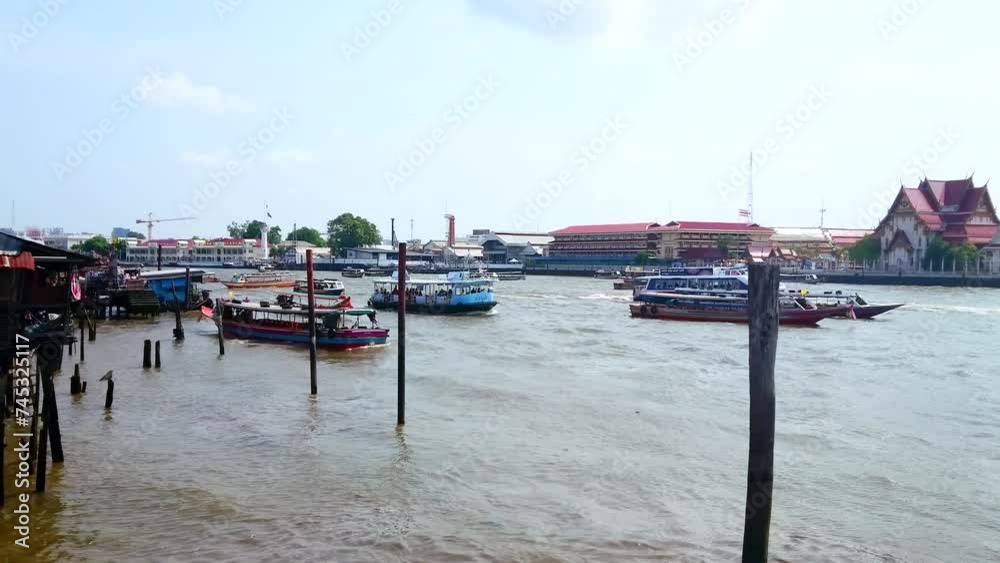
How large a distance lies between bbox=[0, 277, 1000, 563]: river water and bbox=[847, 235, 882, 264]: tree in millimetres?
54399

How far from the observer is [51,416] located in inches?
381

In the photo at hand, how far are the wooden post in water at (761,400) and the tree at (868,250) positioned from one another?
74.1 m

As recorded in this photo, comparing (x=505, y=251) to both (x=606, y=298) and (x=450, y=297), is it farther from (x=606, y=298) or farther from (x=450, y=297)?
(x=450, y=297)

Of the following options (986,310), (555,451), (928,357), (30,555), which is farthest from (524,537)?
(986,310)

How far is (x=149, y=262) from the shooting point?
4252 inches

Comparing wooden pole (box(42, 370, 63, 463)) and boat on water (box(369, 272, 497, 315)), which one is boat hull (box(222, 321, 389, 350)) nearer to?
boat on water (box(369, 272, 497, 315))

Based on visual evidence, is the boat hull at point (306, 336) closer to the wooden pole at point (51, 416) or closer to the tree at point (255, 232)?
the wooden pole at point (51, 416)

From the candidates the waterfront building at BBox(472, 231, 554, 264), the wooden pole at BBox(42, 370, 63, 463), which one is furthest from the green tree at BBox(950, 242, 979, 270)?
the wooden pole at BBox(42, 370, 63, 463)

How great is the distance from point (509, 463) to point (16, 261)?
6.76 metres

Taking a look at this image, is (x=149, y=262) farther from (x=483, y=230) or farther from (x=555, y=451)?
(x=555, y=451)

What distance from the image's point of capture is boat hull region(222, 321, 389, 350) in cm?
2327

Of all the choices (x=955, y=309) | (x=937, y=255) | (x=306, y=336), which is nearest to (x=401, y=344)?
(x=306, y=336)

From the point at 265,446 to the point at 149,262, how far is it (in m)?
106

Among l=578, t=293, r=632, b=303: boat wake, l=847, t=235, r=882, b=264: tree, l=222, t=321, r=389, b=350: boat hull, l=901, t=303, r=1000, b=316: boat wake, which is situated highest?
l=847, t=235, r=882, b=264: tree
